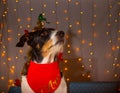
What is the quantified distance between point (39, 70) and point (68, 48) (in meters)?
1.23

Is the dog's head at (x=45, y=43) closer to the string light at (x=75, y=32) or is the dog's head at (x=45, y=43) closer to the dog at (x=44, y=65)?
the dog at (x=44, y=65)

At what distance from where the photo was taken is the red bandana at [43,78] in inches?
88.3

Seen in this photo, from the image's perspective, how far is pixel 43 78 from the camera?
7.36 feet

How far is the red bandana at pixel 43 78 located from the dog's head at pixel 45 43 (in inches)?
3.2

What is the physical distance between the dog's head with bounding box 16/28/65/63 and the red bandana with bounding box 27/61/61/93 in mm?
81

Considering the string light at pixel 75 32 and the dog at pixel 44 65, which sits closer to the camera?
the dog at pixel 44 65

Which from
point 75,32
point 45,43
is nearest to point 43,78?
point 45,43

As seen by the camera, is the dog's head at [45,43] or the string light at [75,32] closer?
the dog's head at [45,43]

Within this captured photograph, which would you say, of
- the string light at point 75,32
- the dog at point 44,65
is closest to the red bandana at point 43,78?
the dog at point 44,65

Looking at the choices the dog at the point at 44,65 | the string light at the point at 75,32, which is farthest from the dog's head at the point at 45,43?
the string light at the point at 75,32

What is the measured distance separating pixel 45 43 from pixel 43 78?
1.04 feet

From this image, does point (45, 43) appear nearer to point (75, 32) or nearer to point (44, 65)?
point (44, 65)

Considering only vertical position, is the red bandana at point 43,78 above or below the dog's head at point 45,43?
below

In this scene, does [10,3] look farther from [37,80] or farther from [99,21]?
[37,80]
